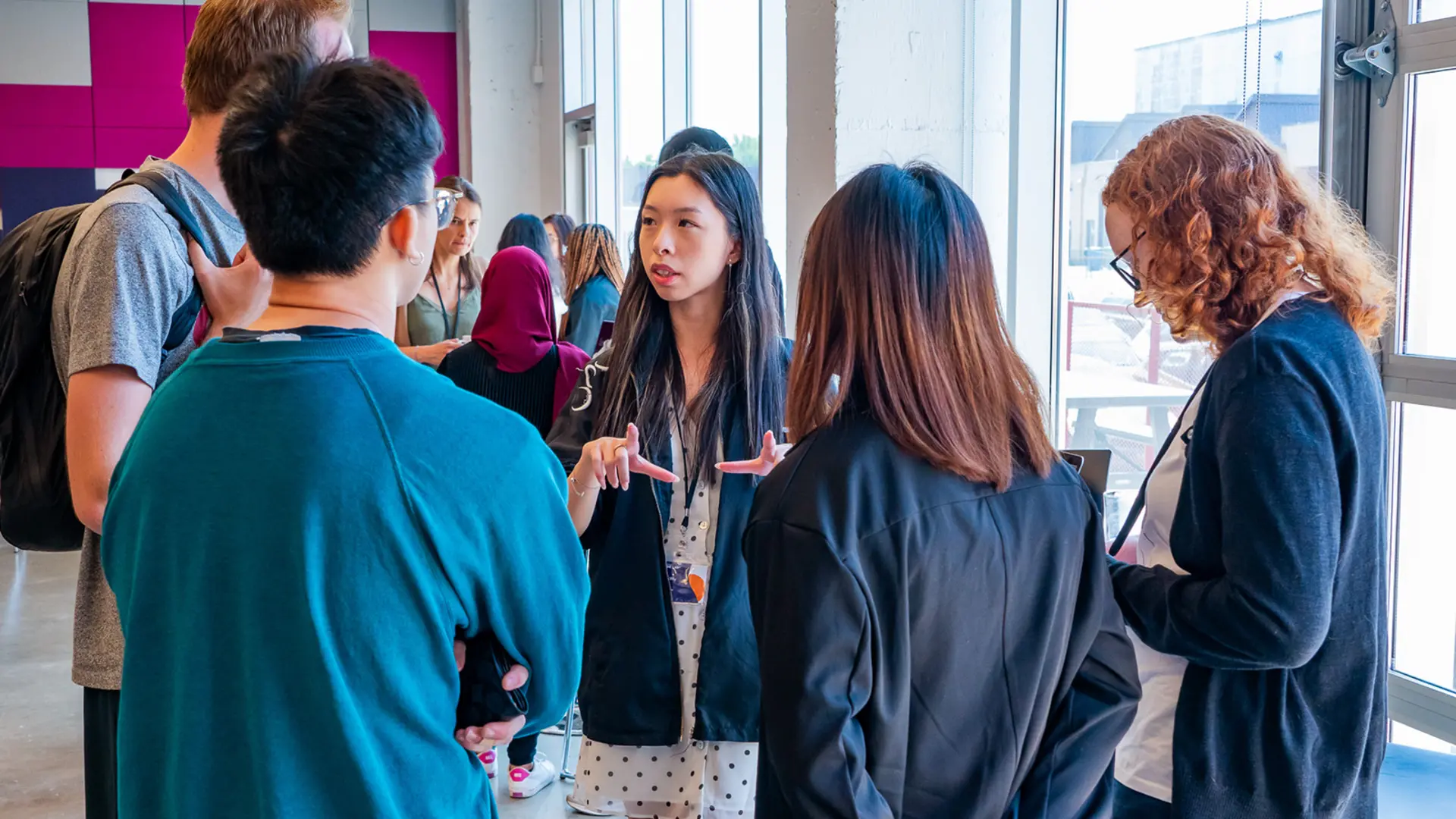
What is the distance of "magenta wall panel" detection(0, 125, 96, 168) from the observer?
8.47m

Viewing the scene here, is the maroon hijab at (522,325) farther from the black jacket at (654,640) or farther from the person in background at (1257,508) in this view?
the person in background at (1257,508)

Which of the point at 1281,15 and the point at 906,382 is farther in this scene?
the point at 1281,15

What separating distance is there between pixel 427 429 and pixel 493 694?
0.25 metres

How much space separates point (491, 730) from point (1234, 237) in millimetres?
1086

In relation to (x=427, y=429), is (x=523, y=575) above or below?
below

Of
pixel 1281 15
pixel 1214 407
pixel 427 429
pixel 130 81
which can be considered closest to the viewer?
pixel 427 429

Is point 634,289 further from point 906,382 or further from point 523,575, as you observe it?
point 523,575

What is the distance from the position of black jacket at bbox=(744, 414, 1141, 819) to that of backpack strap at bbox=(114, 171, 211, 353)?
0.82 meters

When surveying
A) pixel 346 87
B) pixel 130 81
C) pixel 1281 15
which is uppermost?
pixel 130 81

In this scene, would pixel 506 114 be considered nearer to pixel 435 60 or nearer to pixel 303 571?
pixel 435 60

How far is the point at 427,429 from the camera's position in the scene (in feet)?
3.11

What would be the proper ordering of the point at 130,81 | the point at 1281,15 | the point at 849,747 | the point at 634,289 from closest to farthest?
the point at 849,747
the point at 634,289
the point at 1281,15
the point at 130,81

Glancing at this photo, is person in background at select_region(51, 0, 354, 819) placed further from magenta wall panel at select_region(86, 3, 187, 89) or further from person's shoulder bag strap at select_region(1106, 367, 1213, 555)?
magenta wall panel at select_region(86, 3, 187, 89)

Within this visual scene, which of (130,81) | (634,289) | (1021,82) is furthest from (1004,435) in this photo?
(130,81)
